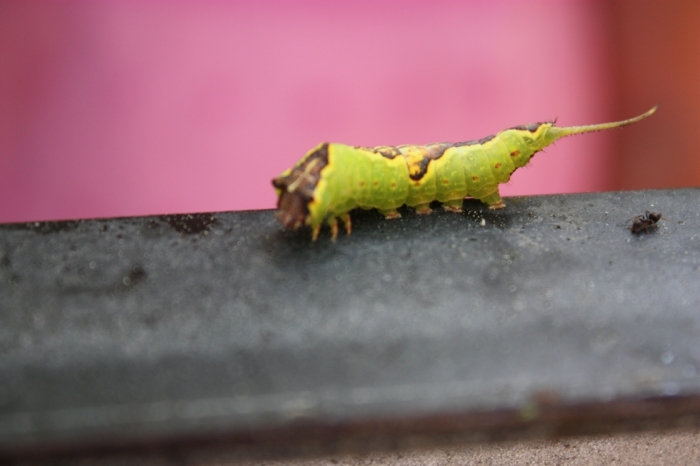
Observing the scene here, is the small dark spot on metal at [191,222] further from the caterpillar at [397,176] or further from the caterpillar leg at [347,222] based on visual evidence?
the caterpillar leg at [347,222]

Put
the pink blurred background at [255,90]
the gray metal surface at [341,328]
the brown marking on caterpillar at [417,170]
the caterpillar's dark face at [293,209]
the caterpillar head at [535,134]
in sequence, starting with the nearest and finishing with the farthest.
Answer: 1. the gray metal surface at [341,328]
2. the caterpillar's dark face at [293,209]
3. the brown marking on caterpillar at [417,170]
4. the caterpillar head at [535,134]
5. the pink blurred background at [255,90]

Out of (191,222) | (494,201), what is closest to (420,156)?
(494,201)

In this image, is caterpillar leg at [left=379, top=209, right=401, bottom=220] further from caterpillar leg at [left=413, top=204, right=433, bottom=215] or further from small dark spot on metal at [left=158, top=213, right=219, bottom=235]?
small dark spot on metal at [left=158, top=213, right=219, bottom=235]

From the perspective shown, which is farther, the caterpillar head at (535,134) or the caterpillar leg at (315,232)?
the caterpillar head at (535,134)

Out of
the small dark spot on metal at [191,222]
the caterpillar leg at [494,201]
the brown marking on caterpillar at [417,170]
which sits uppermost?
the brown marking on caterpillar at [417,170]

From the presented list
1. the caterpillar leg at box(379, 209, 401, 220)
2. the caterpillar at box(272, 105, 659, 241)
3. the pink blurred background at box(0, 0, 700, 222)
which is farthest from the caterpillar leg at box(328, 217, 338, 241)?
the pink blurred background at box(0, 0, 700, 222)

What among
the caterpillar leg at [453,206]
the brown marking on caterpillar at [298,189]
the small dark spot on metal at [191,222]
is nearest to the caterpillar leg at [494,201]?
the caterpillar leg at [453,206]

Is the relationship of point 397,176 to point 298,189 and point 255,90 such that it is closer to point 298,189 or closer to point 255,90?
point 298,189
